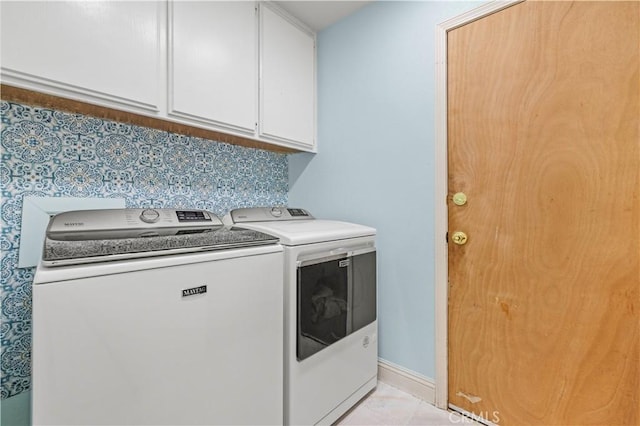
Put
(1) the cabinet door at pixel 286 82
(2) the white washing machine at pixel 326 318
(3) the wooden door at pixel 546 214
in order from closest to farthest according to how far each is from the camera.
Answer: (3) the wooden door at pixel 546 214, (2) the white washing machine at pixel 326 318, (1) the cabinet door at pixel 286 82

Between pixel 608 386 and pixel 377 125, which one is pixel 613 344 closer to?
pixel 608 386

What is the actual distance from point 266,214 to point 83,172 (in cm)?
91

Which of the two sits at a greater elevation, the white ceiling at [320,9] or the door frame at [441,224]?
the white ceiling at [320,9]

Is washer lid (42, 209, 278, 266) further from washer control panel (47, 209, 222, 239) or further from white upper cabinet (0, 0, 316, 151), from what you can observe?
white upper cabinet (0, 0, 316, 151)

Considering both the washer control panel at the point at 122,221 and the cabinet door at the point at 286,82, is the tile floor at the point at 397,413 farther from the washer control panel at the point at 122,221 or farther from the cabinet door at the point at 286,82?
the cabinet door at the point at 286,82

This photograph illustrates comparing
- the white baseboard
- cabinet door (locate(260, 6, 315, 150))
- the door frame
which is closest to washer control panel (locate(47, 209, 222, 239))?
cabinet door (locate(260, 6, 315, 150))

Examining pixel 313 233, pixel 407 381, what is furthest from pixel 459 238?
pixel 407 381

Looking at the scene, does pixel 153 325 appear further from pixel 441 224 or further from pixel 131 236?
pixel 441 224

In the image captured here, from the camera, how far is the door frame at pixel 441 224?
5.10ft

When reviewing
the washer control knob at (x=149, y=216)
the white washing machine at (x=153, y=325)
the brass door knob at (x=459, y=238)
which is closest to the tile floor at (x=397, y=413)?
the white washing machine at (x=153, y=325)

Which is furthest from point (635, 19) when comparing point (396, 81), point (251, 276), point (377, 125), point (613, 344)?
point (251, 276)

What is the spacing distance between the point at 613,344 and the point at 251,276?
1.45m

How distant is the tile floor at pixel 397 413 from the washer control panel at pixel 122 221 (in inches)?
48.0

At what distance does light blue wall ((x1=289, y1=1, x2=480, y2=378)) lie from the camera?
1626 mm
